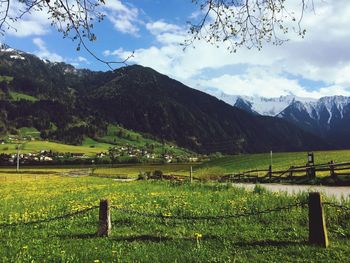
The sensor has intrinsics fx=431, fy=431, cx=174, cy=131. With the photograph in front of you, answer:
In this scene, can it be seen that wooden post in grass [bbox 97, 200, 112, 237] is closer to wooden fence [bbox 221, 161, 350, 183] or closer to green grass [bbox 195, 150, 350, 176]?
wooden fence [bbox 221, 161, 350, 183]

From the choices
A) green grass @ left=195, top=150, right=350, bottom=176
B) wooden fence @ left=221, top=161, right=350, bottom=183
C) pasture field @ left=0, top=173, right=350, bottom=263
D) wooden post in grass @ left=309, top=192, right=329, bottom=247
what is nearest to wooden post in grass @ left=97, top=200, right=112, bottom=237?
pasture field @ left=0, top=173, right=350, bottom=263

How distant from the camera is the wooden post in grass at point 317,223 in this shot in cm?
1188

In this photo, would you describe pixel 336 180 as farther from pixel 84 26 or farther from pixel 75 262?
pixel 84 26

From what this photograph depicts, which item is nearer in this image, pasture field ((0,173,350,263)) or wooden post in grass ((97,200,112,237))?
pasture field ((0,173,350,263))

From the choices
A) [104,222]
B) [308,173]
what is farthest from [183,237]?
[308,173]

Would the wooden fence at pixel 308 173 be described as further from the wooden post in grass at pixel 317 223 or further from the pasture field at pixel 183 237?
the wooden post in grass at pixel 317 223

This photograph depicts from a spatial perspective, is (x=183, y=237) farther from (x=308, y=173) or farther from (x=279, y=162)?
(x=279, y=162)

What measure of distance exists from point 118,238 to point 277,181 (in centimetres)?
3439

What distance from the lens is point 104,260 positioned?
1099 centimetres

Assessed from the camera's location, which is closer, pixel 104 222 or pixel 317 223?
pixel 317 223

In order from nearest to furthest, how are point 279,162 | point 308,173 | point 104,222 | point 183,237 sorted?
point 183,237, point 104,222, point 308,173, point 279,162

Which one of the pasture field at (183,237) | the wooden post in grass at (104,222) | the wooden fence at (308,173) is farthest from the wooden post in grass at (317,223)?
the wooden fence at (308,173)

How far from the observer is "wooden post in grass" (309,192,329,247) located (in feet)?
39.0

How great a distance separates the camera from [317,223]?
12.0 m
